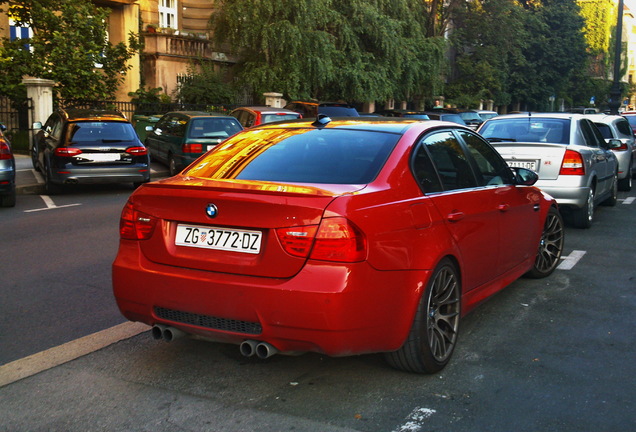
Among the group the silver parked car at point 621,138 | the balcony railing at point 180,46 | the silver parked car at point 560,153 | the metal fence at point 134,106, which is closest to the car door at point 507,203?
the silver parked car at point 560,153

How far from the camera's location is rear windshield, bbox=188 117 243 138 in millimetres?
17750

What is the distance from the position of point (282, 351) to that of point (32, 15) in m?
20.7

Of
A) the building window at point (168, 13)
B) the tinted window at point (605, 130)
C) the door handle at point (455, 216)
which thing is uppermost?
the building window at point (168, 13)

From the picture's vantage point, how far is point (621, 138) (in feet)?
52.3

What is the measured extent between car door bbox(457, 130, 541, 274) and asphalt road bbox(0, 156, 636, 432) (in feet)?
1.57

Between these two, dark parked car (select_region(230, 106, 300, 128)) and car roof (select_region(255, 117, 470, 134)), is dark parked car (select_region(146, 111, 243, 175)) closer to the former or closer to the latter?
dark parked car (select_region(230, 106, 300, 128))

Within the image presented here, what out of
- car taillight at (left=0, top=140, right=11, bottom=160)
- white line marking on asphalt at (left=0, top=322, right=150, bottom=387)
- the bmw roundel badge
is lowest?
white line marking on asphalt at (left=0, top=322, right=150, bottom=387)

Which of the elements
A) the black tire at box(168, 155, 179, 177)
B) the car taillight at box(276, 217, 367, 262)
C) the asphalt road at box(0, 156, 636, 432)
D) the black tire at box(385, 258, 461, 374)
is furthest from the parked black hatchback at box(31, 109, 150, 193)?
the car taillight at box(276, 217, 367, 262)

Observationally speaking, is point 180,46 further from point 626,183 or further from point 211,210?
point 211,210

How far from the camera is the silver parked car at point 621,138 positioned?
1539 cm

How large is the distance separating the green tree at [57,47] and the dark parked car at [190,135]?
5.16 metres

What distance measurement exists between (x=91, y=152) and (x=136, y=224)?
32.9 feet

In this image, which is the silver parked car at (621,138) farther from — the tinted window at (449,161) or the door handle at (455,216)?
the door handle at (455,216)

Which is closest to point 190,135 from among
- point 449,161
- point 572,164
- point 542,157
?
point 542,157
